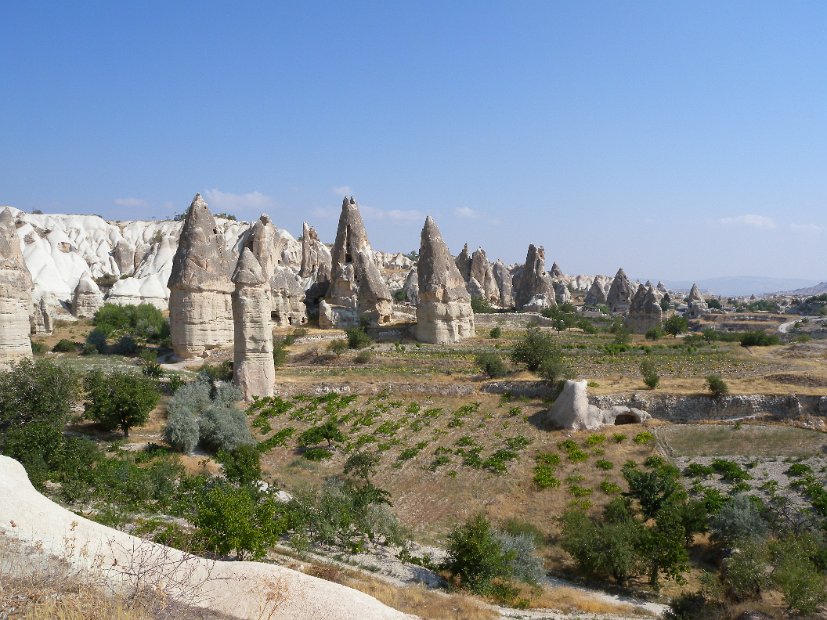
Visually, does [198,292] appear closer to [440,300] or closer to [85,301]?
[440,300]

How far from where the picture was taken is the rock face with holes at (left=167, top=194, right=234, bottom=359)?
23438 millimetres

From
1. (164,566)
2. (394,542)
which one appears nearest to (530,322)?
(394,542)

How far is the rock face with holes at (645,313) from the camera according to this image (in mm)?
39438

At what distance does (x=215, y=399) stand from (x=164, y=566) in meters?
13.5

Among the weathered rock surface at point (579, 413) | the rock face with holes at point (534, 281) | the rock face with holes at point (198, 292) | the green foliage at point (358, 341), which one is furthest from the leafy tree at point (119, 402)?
the rock face with holes at point (534, 281)

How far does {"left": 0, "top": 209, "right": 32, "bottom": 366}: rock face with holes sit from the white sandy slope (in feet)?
36.0

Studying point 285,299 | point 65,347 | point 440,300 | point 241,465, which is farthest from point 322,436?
point 285,299

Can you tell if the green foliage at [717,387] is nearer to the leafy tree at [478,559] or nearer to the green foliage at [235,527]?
the leafy tree at [478,559]

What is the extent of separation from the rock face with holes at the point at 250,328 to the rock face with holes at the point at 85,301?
75.5ft

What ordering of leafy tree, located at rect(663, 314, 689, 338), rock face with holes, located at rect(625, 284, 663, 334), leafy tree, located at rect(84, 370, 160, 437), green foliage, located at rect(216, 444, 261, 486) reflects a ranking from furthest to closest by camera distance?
rock face with holes, located at rect(625, 284, 663, 334) → leafy tree, located at rect(663, 314, 689, 338) → leafy tree, located at rect(84, 370, 160, 437) → green foliage, located at rect(216, 444, 261, 486)

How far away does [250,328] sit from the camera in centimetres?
2031

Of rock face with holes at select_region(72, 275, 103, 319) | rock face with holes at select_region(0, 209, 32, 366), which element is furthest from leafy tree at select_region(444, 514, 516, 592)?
rock face with holes at select_region(72, 275, 103, 319)

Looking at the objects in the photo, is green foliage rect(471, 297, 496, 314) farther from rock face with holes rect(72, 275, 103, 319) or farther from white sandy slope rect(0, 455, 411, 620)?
white sandy slope rect(0, 455, 411, 620)

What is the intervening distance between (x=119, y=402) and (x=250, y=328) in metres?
5.18
